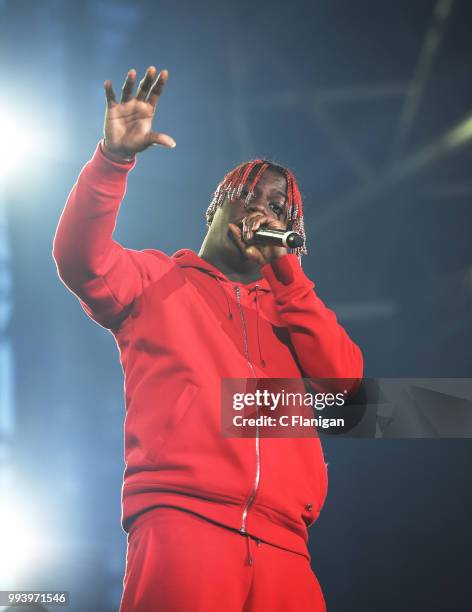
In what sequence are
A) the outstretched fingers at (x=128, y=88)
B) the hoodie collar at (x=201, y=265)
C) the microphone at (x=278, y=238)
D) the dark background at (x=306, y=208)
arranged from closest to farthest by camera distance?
the outstretched fingers at (x=128, y=88) < the microphone at (x=278, y=238) < the hoodie collar at (x=201, y=265) < the dark background at (x=306, y=208)

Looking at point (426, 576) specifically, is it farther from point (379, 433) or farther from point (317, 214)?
point (317, 214)

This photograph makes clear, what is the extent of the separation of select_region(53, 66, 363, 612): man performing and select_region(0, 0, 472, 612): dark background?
929 mm

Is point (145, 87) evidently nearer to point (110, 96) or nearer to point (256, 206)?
point (110, 96)

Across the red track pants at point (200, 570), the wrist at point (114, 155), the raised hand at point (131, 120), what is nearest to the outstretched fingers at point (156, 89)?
the raised hand at point (131, 120)

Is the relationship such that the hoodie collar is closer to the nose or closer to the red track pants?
the nose

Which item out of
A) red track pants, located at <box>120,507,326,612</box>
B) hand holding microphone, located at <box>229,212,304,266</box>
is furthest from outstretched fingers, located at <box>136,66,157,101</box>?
red track pants, located at <box>120,507,326,612</box>

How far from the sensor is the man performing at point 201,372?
1.21 metres

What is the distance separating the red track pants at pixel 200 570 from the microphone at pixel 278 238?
1.72 feet

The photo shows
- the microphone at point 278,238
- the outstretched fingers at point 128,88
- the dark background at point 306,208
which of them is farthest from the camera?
the dark background at point 306,208

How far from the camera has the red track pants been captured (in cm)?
119

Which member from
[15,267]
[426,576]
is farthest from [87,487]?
[426,576]

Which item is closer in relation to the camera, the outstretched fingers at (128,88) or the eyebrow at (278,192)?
the outstretched fingers at (128,88)

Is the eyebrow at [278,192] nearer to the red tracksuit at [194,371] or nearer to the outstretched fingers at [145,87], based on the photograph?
the red tracksuit at [194,371]

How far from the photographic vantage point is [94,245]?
4.09 ft
